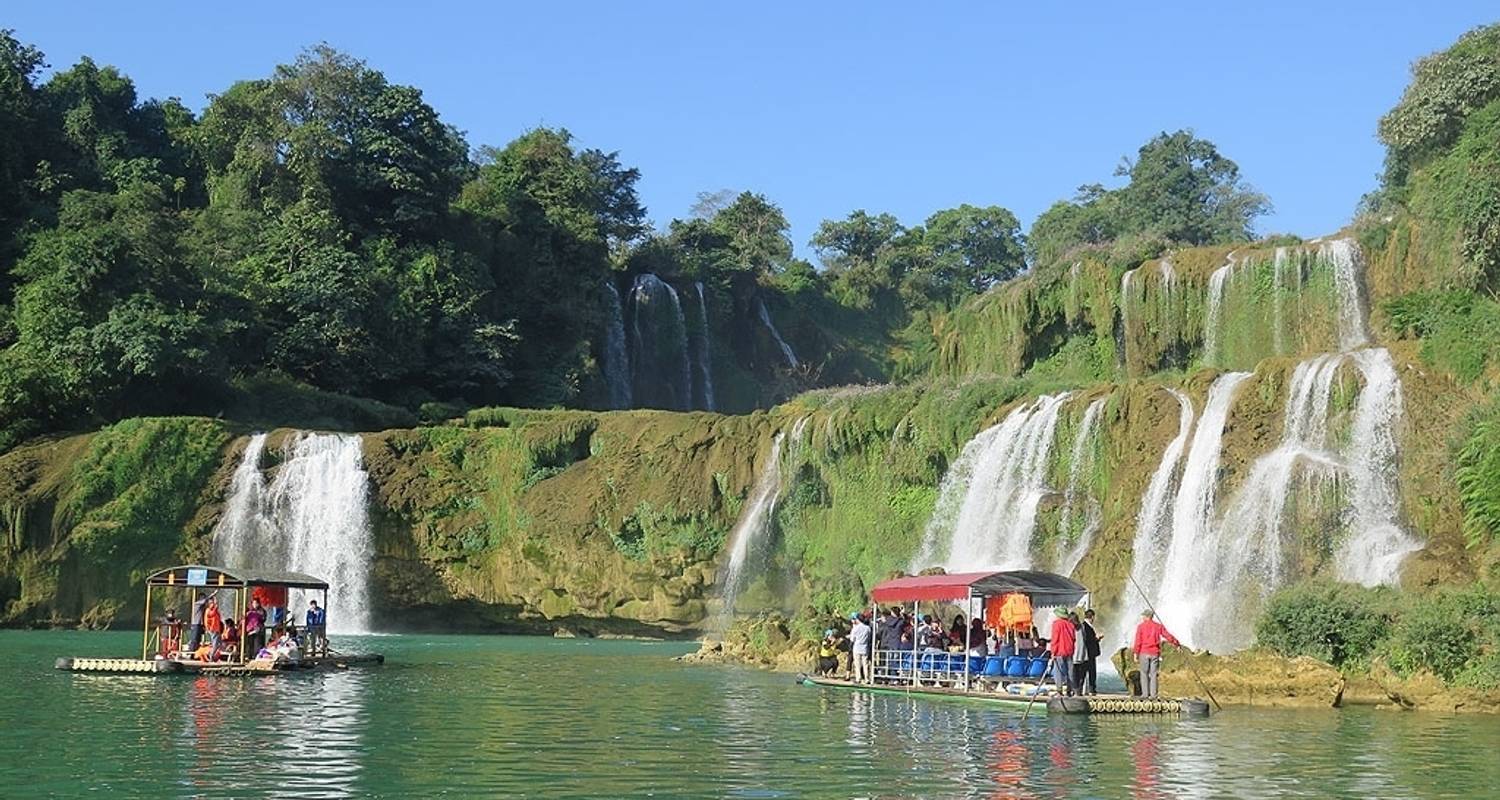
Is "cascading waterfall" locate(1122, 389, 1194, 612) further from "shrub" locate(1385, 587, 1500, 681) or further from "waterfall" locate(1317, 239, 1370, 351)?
"waterfall" locate(1317, 239, 1370, 351)

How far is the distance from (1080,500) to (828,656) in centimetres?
1066

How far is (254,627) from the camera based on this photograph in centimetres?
3144

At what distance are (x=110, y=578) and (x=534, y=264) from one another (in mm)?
26591

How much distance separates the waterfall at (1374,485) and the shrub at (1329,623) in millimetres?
4583

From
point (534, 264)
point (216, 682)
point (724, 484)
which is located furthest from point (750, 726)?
point (534, 264)

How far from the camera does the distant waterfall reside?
50844 millimetres

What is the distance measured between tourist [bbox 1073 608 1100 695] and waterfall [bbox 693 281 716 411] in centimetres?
5483

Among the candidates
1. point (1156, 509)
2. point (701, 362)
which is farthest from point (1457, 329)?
point (701, 362)

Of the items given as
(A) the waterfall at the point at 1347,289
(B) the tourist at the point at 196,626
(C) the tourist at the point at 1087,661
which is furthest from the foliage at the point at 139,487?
(C) the tourist at the point at 1087,661

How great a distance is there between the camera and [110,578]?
4950cm

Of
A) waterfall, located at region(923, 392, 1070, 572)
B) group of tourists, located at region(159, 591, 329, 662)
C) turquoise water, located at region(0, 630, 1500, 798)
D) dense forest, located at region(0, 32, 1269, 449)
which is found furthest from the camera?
dense forest, located at region(0, 32, 1269, 449)

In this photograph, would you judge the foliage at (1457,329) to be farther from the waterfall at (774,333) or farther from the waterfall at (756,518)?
the waterfall at (774,333)

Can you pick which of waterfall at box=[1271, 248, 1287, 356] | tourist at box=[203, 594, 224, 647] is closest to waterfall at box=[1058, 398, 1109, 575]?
waterfall at box=[1271, 248, 1287, 356]

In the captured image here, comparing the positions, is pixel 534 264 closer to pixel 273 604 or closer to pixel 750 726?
pixel 273 604
